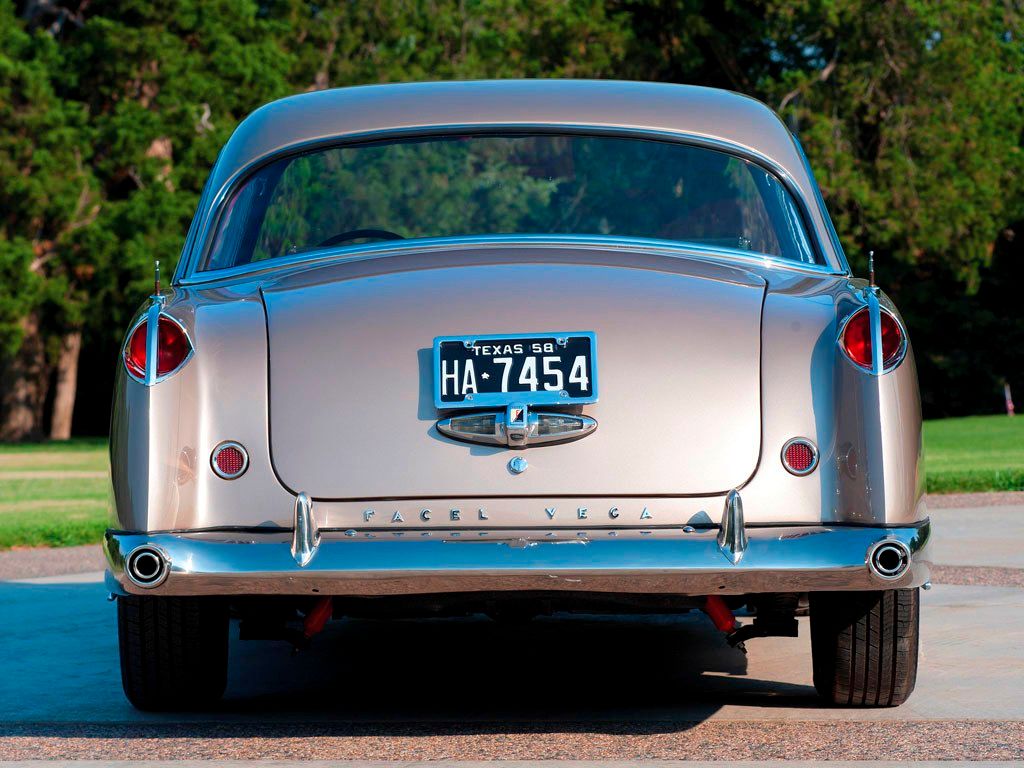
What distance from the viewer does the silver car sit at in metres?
3.99

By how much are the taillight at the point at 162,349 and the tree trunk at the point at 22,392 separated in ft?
108

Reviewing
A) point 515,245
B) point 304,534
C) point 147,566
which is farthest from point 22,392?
point 304,534

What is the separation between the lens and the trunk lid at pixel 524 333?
405 centimetres

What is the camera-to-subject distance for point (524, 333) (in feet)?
13.4

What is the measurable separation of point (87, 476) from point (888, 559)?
19.2 metres

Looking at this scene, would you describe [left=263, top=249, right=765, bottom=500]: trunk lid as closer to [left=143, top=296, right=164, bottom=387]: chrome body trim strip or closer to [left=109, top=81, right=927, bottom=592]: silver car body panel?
[left=109, top=81, right=927, bottom=592]: silver car body panel

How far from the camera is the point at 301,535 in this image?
400cm

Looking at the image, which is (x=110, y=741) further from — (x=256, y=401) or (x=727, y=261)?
(x=727, y=261)

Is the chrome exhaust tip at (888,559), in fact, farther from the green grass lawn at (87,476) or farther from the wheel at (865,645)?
the green grass lawn at (87,476)

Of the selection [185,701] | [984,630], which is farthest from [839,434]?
[984,630]

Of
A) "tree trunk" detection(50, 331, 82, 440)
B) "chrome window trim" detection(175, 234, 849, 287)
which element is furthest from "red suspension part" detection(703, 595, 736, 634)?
"tree trunk" detection(50, 331, 82, 440)

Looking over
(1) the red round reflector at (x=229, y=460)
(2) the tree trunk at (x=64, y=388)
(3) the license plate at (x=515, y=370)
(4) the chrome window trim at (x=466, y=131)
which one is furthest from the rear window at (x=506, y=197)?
(2) the tree trunk at (x=64, y=388)

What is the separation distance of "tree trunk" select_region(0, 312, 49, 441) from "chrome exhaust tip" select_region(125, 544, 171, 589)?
109 feet

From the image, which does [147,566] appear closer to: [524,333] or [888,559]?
[524,333]
